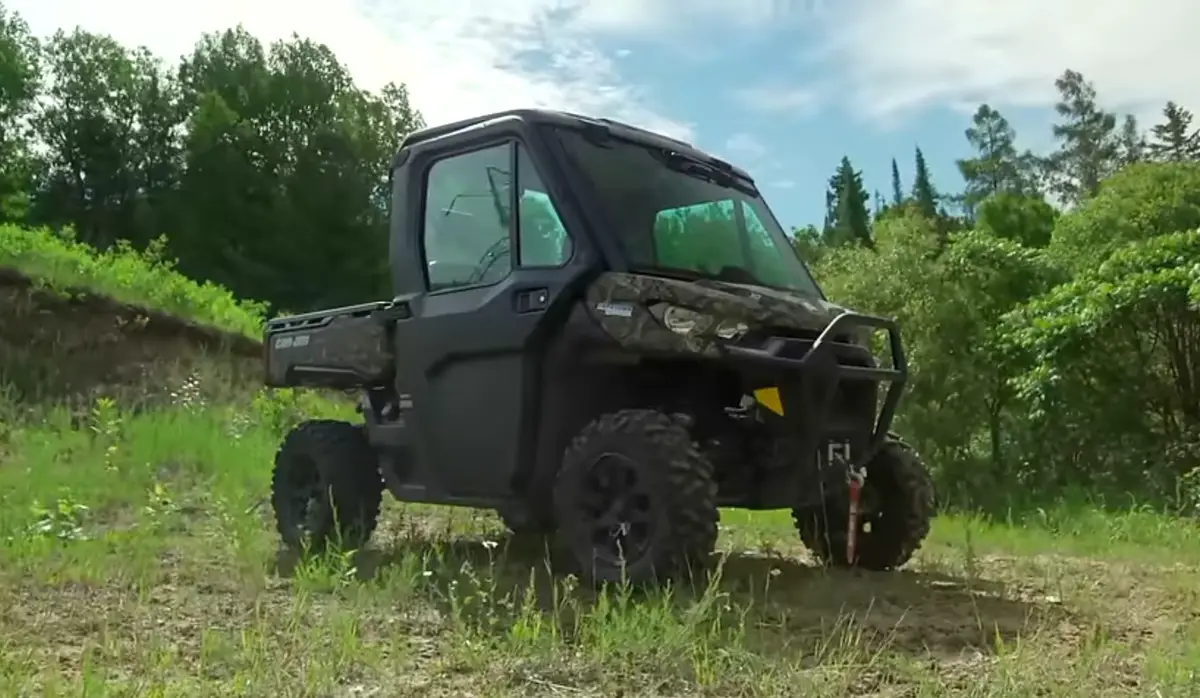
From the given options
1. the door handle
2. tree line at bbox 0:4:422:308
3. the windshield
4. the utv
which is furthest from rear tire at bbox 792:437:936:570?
tree line at bbox 0:4:422:308

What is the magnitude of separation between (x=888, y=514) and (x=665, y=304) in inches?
73.8

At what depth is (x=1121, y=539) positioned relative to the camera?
852 centimetres

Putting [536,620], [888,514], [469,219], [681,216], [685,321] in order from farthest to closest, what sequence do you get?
[888,514] < [469,219] < [681,216] < [685,321] < [536,620]

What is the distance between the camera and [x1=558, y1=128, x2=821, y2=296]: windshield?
5.19 meters

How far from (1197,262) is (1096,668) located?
1325cm

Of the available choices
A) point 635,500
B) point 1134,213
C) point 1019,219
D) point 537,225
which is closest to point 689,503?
point 635,500

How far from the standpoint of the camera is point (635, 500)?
15.0ft

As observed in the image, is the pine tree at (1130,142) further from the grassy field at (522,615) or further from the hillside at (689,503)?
the grassy field at (522,615)

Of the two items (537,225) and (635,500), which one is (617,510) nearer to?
(635,500)

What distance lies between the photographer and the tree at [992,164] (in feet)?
161

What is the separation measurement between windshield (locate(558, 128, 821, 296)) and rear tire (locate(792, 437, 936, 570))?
3.04 feet

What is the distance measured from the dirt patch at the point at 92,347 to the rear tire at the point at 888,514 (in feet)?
31.4

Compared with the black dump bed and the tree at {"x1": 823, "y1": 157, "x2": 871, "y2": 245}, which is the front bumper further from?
the tree at {"x1": 823, "y1": 157, "x2": 871, "y2": 245}

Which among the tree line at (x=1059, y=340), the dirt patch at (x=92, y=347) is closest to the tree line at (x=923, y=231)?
the tree line at (x=1059, y=340)
